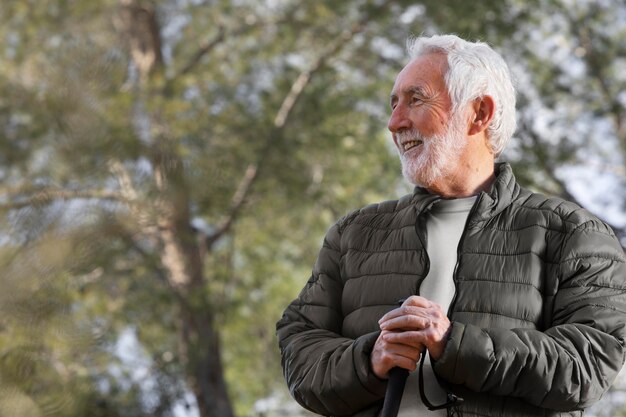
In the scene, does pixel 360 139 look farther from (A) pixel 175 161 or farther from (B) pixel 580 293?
(B) pixel 580 293

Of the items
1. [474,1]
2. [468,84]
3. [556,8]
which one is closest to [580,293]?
[468,84]

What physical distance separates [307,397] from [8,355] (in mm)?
1644

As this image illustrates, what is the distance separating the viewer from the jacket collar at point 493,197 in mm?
2119

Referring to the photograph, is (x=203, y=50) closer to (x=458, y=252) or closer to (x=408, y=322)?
(x=458, y=252)

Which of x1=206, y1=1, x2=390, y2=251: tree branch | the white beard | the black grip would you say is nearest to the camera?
the black grip

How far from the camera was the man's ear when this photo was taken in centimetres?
224

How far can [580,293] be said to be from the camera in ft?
6.56

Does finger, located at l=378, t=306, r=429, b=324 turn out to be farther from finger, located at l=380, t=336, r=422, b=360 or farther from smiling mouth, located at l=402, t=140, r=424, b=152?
smiling mouth, located at l=402, t=140, r=424, b=152

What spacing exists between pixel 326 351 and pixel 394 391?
22cm

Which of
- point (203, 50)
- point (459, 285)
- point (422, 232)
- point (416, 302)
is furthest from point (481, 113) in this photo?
point (203, 50)

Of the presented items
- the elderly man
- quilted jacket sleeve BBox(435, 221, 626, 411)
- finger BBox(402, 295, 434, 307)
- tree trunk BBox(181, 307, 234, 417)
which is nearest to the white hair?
the elderly man

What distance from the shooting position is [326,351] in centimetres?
205

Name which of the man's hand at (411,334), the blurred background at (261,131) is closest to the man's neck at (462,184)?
the man's hand at (411,334)

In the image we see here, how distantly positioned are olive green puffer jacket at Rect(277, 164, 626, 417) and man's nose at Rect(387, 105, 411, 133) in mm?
146
